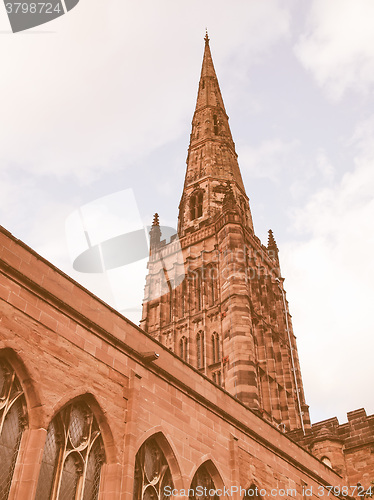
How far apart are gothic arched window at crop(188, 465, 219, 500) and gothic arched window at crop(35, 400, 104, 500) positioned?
264 centimetres

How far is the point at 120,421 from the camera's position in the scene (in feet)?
32.4

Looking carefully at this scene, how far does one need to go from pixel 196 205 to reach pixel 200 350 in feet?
50.4

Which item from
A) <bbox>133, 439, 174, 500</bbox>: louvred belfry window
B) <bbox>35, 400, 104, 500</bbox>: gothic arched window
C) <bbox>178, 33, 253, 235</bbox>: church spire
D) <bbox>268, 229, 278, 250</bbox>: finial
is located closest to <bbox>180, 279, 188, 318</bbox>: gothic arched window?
<bbox>178, 33, 253, 235</bbox>: church spire

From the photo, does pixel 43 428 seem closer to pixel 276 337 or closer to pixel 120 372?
pixel 120 372

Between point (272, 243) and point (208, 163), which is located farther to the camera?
point (208, 163)

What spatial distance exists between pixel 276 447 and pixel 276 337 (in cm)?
2370

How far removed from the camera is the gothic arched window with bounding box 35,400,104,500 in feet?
28.0

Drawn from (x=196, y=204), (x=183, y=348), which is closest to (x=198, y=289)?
(x=183, y=348)

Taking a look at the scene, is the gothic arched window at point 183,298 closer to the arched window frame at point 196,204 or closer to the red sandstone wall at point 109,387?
the arched window frame at point 196,204

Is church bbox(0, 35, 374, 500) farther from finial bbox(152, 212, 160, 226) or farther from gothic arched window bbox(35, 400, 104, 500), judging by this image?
finial bbox(152, 212, 160, 226)

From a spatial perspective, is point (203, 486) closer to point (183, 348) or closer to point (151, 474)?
point (151, 474)

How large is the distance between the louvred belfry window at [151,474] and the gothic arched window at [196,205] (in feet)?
116

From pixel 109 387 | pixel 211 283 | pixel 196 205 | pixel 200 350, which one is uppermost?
pixel 196 205

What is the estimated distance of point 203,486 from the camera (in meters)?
11.5
